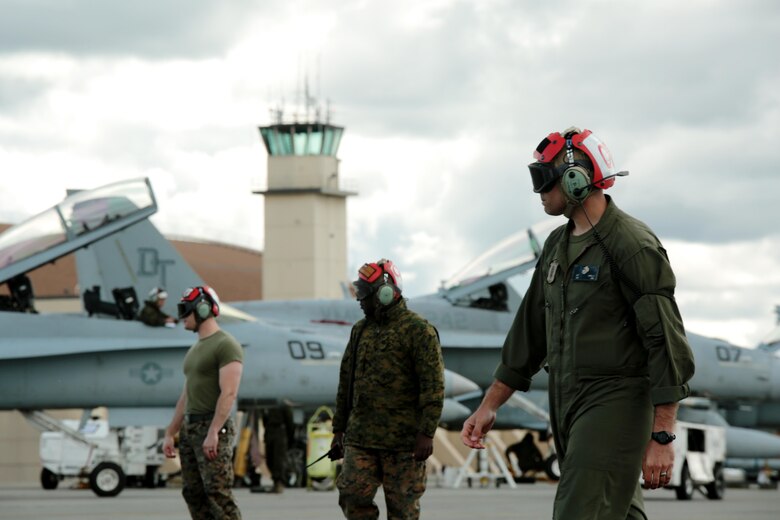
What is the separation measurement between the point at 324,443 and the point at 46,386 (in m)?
4.05

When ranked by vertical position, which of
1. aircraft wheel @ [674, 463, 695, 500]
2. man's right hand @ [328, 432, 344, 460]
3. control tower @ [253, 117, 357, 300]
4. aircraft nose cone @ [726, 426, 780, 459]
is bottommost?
aircraft wheel @ [674, 463, 695, 500]

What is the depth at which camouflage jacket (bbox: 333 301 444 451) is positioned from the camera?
776cm

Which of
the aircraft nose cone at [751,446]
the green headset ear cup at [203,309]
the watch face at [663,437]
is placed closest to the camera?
the watch face at [663,437]

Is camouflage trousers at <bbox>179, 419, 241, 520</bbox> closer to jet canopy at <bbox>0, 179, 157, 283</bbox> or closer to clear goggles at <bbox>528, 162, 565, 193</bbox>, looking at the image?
clear goggles at <bbox>528, 162, 565, 193</bbox>

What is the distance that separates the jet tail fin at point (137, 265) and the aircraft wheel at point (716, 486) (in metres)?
9.01

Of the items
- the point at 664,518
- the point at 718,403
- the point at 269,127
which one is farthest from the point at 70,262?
the point at 664,518

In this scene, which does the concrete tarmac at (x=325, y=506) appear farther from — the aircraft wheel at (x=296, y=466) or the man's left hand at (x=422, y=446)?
the man's left hand at (x=422, y=446)

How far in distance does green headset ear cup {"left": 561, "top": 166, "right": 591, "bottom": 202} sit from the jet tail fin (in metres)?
19.1

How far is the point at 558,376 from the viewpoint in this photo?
5.21 m

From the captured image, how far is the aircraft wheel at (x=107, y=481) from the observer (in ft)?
64.3

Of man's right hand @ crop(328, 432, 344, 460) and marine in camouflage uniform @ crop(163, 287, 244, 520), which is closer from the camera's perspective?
man's right hand @ crop(328, 432, 344, 460)

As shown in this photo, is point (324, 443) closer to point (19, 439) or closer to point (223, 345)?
point (223, 345)

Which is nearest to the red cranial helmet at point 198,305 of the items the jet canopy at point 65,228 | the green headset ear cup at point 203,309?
the green headset ear cup at point 203,309

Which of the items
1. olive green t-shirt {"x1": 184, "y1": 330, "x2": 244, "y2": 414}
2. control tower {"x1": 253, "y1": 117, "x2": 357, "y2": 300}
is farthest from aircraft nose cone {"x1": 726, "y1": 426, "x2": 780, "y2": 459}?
control tower {"x1": 253, "y1": 117, "x2": 357, "y2": 300}
